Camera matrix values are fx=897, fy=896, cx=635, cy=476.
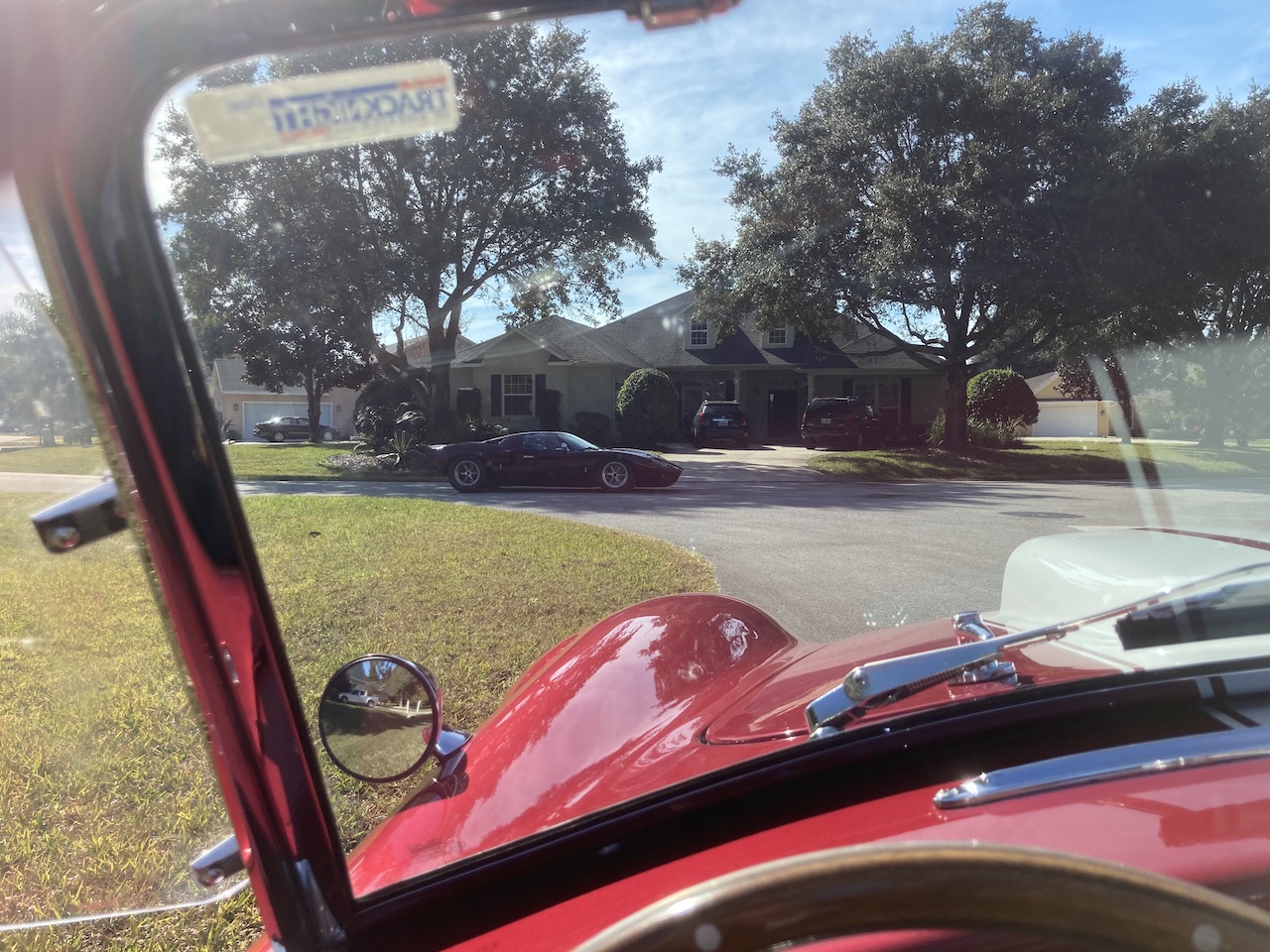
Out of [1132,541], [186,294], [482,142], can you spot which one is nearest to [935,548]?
[1132,541]

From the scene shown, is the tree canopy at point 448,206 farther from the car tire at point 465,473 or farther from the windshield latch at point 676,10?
the car tire at point 465,473

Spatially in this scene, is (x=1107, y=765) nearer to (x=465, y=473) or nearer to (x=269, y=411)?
(x=269, y=411)

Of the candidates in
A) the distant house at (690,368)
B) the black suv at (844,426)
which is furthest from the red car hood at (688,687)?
the black suv at (844,426)

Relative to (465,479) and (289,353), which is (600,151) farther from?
(465,479)

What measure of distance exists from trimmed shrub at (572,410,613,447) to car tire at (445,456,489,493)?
51 centimetres

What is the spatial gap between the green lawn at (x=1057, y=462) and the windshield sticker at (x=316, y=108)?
1645mm

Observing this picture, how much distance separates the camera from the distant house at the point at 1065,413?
2.13 metres

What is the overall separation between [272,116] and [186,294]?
0.24 metres

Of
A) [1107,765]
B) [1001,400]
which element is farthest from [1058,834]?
[1001,400]

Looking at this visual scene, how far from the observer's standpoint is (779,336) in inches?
167

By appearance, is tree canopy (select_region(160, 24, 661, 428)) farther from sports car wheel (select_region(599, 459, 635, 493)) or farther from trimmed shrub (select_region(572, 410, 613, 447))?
sports car wheel (select_region(599, 459, 635, 493))

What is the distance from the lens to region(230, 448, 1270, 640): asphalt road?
2281 millimetres

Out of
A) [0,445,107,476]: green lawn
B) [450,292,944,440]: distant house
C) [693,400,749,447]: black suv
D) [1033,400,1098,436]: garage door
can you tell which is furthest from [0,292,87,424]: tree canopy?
[693,400,749,447]: black suv

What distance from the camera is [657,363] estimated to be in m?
3.77
